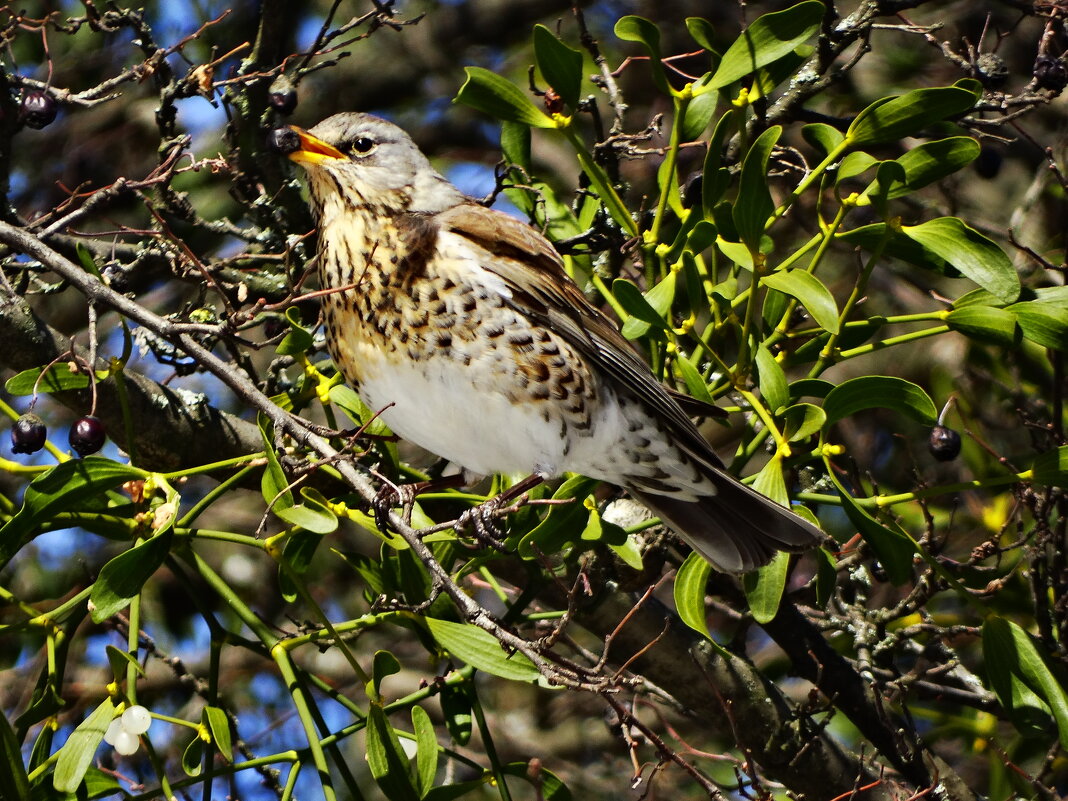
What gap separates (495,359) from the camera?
256cm

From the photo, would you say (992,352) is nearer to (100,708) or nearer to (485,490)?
(485,490)

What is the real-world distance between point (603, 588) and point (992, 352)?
149 cm

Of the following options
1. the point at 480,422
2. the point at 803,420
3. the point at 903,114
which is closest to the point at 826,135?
the point at 903,114

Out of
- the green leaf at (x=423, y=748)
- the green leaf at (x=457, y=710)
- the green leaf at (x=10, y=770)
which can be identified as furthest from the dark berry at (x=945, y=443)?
the green leaf at (x=10, y=770)

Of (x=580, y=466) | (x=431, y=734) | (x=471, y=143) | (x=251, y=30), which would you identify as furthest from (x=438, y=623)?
(x=471, y=143)

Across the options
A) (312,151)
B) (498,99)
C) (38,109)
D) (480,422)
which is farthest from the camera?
(312,151)

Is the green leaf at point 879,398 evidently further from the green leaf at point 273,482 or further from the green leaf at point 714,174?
the green leaf at point 273,482

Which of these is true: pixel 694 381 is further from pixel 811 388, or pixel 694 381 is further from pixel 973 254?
pixel 973 254

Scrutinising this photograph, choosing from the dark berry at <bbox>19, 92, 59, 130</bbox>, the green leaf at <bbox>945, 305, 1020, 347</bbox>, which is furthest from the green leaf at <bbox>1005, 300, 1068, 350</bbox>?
the dark berry at <bbox>19, 92, 59, 130</bbox>

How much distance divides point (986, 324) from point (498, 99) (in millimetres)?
964

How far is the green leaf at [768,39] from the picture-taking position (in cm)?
219

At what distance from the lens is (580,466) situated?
2742 millimetres

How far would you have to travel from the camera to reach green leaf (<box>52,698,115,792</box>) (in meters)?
1.91

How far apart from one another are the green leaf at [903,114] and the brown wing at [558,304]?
65cm
